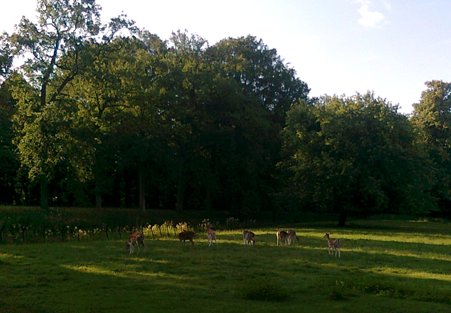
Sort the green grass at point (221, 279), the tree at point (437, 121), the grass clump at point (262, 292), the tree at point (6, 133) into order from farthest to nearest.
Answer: the tree at point (437, 121)
the tree at point (6, 133)
the grass clump at point (262, 292)
the green grass at point (221, 279)

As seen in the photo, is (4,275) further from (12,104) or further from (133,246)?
(12,104)

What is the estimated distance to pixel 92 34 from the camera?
4603 centimetres

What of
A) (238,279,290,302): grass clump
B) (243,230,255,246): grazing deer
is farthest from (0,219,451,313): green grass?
(243,230,255,246): grazing deer

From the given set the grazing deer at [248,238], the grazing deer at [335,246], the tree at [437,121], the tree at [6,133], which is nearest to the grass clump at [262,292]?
the grazing deer at [335,246]

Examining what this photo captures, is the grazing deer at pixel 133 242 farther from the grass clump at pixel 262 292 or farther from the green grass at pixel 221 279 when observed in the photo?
the grass clump at pixel 262 292

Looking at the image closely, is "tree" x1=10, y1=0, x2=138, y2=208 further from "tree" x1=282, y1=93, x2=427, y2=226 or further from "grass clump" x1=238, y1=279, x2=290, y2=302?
"grass clump" x1=238, y1=279, x2=290, y2=302

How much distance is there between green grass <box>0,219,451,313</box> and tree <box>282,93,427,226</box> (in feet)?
71.3

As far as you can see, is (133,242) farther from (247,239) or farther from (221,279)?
(221,279)

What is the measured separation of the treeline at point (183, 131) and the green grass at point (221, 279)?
69.9 ft

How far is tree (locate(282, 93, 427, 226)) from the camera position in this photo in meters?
47.8

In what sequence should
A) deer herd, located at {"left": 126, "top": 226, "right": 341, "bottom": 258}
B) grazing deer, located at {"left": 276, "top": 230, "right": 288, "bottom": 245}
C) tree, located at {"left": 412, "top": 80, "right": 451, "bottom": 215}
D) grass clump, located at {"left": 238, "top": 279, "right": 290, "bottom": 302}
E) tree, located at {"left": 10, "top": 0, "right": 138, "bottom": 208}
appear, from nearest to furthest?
1. grass clump, located at {"left": 238, "top": 279, "right": 290, "bottom": 302}
2. deer herd, located at {"left": 126, "top": 226, "right": 341, "bottom": 258}
3. grazing deer, located at {"left": 276, "top": 230, "right": 288, "bottom": 245}
4. tree, located at {"left": 10, "top": 0, "right": 138, "bottom": 208}
5. tree, located at {"left": 412, "top": 80, "right": 451, "bottom": 215}

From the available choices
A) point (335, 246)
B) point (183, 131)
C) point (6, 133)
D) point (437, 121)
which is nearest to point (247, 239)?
point (335, 246)

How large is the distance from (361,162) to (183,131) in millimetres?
17501

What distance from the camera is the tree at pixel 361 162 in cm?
4775
